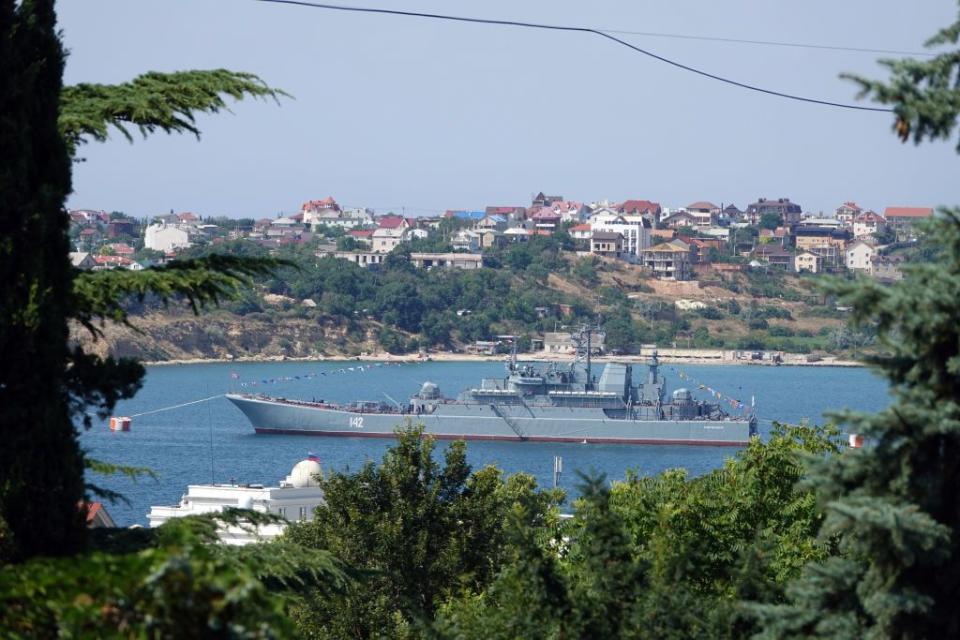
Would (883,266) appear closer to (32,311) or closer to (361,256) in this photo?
(361,256)

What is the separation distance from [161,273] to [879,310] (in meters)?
2.38

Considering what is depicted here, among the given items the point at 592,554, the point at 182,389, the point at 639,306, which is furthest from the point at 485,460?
the point at 639,306

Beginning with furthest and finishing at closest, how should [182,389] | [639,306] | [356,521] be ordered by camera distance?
1. [639,306]
2. [182,389]
3. [356,521]

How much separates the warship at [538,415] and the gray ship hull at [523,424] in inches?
1.6

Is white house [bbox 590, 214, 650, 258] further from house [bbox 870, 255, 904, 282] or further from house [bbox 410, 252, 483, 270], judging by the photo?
house [bbox 870, 255, 904, 282]

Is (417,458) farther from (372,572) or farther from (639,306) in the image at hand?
(639,306)

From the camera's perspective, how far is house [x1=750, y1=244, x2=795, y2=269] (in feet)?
461

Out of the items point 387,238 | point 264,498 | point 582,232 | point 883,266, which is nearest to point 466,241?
point 387,238

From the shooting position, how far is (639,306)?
398 ft

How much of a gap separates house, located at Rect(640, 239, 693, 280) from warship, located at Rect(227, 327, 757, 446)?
68.1 m

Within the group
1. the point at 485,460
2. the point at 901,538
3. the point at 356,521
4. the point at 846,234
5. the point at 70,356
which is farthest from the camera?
the point at 846,234

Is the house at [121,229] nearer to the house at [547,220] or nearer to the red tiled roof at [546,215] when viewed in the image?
the house at [547,220]

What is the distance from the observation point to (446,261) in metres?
134

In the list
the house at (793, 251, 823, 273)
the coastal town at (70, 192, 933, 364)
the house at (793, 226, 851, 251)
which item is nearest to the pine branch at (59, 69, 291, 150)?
the coastal town at (70, 192, 933, 364)
